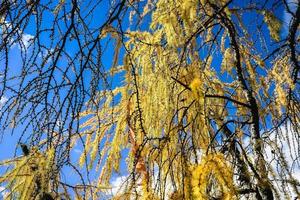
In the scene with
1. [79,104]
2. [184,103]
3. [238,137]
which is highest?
[184,103]

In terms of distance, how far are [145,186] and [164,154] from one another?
43 cm

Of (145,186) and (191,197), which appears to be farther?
(145,186)

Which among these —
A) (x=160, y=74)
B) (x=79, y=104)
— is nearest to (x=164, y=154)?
(x=160, y=74)

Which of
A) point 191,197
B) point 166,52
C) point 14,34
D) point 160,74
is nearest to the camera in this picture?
point 14,34

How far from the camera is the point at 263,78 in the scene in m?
3.39

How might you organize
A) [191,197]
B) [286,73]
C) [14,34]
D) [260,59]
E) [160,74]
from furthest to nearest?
[260,59], [286,73], [160,74], [191,197], [14,34]

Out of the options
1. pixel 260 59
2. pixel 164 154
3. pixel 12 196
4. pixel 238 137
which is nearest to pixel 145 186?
pixel 164 154

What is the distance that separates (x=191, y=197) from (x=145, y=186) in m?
0.50

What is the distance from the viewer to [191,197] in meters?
2.08

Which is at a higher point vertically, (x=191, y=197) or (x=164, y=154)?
(x=164, y=154)

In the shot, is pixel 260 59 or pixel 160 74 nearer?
pixel 160 74

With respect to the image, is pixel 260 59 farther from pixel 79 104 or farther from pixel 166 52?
pixel 79 104

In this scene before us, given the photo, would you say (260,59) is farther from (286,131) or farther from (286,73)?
(286,131)

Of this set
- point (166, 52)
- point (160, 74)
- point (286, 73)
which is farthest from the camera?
point (286, 73)
